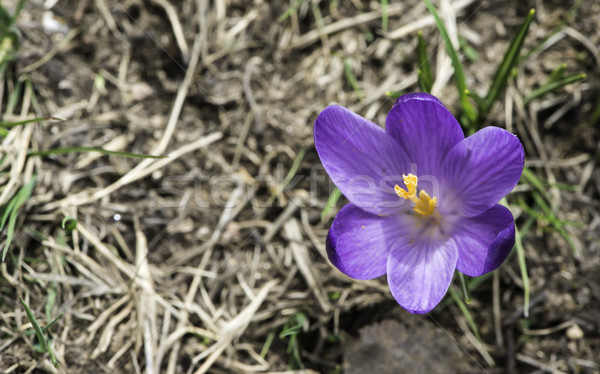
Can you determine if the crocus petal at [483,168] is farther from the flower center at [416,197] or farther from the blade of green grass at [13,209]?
the blade of green grass at [13,209]

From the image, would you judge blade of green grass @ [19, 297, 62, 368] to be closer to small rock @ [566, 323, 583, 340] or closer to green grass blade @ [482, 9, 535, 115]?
green grass blade @ [482, 9, 535, 115]

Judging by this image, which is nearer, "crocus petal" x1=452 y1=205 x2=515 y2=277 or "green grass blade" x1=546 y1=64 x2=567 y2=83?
"crocus petal" x1=452 y1=205 x2=515 y2=277

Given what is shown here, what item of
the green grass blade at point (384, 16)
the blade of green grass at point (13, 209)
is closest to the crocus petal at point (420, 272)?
the green grass blade at point (384, 16)

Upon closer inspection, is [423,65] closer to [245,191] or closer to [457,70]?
[457,70]

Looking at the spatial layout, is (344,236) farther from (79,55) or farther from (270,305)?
(79,55)

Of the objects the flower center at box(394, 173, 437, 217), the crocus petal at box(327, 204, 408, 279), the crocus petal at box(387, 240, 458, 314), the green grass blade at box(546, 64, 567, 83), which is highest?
the green grass blade at box(546, 64, 567, 83)

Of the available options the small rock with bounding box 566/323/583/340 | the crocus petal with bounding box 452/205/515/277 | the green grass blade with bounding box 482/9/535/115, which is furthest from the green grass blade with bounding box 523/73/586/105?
the small rock with bounding box 566/323/583/340
